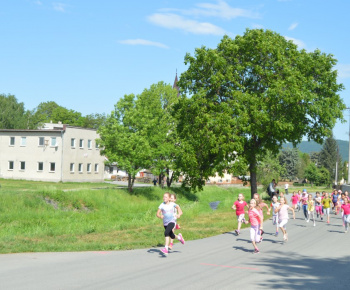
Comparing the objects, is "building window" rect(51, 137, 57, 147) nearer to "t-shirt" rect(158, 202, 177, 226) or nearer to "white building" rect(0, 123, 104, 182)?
"white building" rect(0, 123, 104, 182)

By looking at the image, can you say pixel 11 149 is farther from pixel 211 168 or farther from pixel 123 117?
pixel 211 168

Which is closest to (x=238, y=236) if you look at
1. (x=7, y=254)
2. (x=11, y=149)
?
(x=7, y=254)

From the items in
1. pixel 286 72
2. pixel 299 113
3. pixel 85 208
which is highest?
pixel 286 72

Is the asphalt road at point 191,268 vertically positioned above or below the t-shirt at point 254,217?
below

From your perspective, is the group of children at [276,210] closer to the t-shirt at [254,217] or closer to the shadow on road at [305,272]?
the t-shirt at [254,217]

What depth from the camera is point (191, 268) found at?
1193 centimetres

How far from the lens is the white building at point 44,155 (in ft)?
214

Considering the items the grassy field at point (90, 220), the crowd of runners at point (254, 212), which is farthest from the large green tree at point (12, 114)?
the crowd of runners at point (254, 212)

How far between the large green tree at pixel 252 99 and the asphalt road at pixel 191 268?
18774mm

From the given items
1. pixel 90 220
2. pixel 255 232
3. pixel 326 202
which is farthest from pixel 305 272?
pixel 90 220

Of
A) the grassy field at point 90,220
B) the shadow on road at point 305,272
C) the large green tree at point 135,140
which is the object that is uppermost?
the large green tree at point 135,140

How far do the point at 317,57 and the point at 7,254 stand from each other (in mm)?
30322

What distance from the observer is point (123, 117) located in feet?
170

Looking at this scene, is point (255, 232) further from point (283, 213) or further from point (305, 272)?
point (305, 272)
